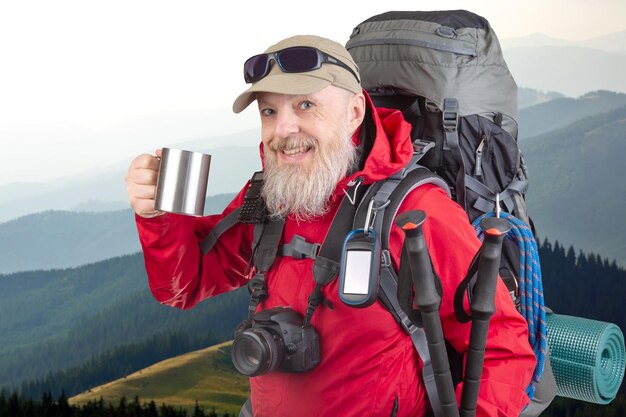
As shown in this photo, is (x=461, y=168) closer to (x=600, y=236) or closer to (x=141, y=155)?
(x=141, y=155)

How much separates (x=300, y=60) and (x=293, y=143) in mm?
317

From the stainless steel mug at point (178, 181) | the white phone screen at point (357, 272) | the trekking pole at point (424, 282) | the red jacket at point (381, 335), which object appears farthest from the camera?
the stainless steel mug at point (178, 181)

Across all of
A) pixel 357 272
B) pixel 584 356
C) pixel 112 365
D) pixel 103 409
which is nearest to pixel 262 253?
pixel 357 272

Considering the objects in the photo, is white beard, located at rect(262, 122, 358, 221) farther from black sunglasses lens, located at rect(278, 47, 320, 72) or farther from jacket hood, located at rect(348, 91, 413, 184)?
black sunglasses lens, located at rect(278, 47, 320, 72)

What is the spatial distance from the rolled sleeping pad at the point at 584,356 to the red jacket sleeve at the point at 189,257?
142 centimetres

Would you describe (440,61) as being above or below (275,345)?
above

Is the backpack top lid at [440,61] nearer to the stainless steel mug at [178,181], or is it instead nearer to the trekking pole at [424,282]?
the stainless steel mug at [178,181]

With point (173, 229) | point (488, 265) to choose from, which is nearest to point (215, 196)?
point (173, 229)

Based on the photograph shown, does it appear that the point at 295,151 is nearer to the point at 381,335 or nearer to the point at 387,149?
the point at 387,149

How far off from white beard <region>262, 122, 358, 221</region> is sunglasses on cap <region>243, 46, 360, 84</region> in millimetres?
259

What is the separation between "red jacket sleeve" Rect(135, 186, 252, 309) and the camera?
2.97m

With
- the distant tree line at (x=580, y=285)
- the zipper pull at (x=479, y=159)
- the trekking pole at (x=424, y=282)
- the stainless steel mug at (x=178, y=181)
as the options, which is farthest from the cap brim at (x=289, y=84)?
the distant tree line at (x=580, y=285)

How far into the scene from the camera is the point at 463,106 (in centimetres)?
298

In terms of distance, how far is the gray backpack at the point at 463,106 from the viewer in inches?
116
